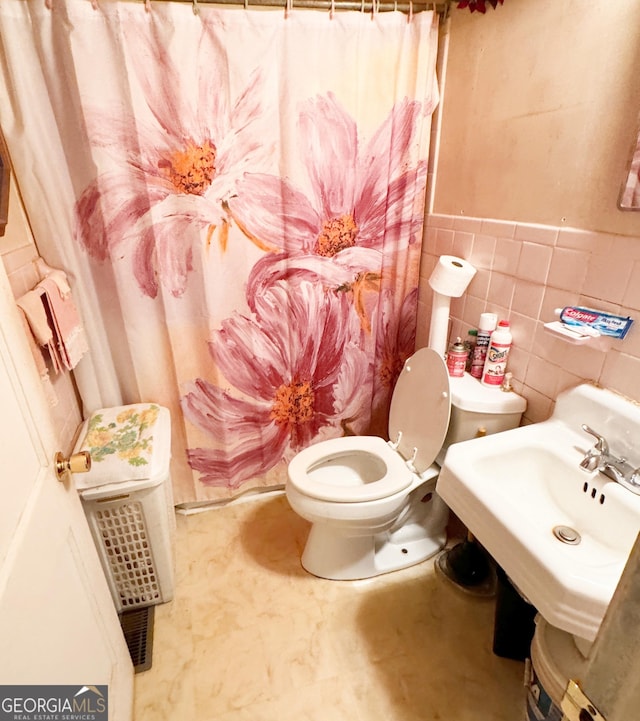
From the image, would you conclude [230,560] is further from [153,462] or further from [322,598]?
[153,462]

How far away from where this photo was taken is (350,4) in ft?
4.22

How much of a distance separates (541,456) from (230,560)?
1.15 m

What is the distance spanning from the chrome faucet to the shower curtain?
0.91 metres

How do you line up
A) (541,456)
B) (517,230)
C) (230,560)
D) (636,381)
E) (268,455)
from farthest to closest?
(268,455) → (230,560) → (517,230) → (541,456) → (636,381)

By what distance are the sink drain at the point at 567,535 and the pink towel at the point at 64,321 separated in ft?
4.45

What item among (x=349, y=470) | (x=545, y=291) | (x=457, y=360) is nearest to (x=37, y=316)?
(x=349, y=470)

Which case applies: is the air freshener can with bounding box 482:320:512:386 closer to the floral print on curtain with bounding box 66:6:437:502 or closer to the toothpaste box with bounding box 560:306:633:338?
the toothpaste box with bounding box 560:306:633:338

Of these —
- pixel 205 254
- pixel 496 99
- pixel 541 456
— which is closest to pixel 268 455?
pixel 205 254

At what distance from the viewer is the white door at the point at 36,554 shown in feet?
1.88

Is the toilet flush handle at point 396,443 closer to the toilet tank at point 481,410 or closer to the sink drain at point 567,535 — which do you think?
the toilet tank at point 481,410

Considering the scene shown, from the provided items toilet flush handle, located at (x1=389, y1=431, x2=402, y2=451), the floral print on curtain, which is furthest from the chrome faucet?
the floral print on curtain

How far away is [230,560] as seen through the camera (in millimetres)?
1587

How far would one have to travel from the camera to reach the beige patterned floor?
1.15 meters

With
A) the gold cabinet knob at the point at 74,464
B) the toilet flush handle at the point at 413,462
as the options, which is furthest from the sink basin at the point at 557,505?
the gold cabinet knob at the point at 74,464
